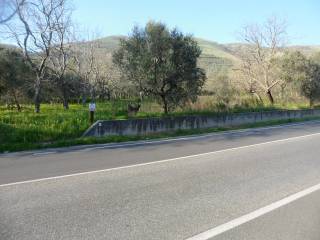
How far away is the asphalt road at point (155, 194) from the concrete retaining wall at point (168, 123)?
401 centimetres

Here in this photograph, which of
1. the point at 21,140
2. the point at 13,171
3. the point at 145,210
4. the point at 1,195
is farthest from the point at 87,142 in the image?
the point at 145,210

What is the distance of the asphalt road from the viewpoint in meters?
5.46

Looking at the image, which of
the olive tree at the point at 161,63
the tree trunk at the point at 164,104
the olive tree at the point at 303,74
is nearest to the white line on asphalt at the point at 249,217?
the olive tree at the point at 161,63

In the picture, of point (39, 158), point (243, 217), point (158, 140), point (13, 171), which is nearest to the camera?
point (243, 217)

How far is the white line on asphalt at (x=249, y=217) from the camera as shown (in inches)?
208

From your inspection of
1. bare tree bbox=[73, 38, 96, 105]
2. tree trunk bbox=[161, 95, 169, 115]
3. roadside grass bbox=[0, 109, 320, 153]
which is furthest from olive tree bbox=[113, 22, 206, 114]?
bare tree bbox=[73, 38, 96, 105]

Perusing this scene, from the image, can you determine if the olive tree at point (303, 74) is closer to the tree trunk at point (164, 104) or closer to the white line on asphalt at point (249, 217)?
the tree trunk at point (164, 104)

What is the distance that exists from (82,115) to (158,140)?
4.23m

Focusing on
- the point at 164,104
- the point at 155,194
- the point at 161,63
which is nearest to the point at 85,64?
the point at 164,104

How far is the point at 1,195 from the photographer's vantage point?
23.3 ft

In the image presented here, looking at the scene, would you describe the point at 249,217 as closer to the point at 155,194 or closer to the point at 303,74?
the point at 155,194

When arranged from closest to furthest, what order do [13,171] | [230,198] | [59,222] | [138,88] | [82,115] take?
[59,222] → [230,198] → [13,171] → [82,115] → [138,88]

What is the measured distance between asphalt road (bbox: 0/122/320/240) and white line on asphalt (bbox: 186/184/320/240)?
0.19ft

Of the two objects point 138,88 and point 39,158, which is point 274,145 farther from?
point 138,88
